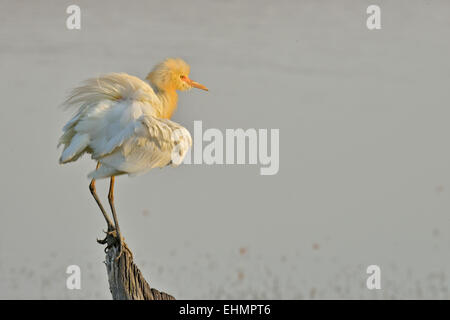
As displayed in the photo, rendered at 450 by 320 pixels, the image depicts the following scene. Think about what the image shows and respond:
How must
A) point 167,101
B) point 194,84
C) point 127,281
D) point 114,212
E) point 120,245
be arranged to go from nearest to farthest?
point 127,281 → point 120,245 → point 114,212 → point 167,101 → point 194,84

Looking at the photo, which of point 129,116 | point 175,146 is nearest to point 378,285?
point 175,146

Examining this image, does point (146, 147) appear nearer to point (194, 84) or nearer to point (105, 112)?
point (105, 112)

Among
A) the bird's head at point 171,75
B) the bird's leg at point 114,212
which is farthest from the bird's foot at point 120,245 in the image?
the bird's head at point 171,75

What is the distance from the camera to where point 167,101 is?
7875 millimetres

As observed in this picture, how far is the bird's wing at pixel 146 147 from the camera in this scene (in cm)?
689

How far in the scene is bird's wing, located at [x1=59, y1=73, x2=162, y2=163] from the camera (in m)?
6.86

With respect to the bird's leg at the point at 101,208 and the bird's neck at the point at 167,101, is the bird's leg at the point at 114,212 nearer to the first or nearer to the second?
the bird's leg at the point at 101,208

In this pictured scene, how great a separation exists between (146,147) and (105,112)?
491 mm

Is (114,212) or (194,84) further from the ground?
(194,84)

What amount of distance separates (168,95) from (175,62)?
40cm

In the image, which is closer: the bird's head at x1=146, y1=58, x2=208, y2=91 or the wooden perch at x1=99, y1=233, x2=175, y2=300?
the wooden perch at x1=99, y1=233, x2=175, y2=300

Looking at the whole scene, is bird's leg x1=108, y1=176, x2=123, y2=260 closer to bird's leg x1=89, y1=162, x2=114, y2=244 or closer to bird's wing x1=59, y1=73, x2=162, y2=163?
bird's leg x1=89, y1=162, x2=114, y2=244

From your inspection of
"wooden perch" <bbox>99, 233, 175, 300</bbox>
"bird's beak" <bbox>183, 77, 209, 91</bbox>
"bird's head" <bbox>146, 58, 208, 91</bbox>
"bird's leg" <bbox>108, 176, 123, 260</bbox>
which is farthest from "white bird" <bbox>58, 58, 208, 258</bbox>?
"bird's beak" <bbox>183, 77, 209, 91</bbox>

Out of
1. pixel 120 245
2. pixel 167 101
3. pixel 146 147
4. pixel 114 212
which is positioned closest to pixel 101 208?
pixel 114 212
